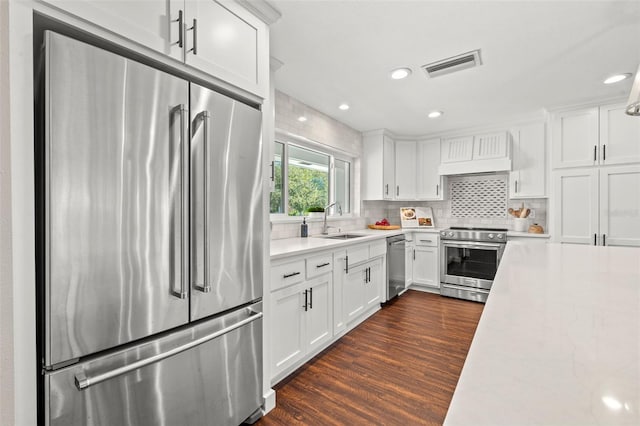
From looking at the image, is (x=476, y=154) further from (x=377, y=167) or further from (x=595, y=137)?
(x=377, y=167)

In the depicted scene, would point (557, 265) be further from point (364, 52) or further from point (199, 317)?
point (364, 52)

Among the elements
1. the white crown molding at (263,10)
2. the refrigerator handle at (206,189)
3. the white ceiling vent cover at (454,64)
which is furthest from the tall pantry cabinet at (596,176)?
the refrigerator handle at (206,189)

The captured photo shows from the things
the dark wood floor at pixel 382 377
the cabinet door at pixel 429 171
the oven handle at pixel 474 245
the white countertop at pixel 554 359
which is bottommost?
the dark wood floor at pixel 382 377

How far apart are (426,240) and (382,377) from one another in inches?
97.3

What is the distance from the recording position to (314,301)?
2.25 meters

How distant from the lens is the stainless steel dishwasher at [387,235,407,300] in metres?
3.55

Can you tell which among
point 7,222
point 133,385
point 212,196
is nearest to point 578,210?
point 212,196

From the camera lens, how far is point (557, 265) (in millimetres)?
1297

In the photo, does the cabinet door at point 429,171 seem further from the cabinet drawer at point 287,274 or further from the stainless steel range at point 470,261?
the cabinet drawer at point 287,274

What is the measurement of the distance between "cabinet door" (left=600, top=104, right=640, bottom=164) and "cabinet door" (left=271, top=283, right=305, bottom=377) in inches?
138

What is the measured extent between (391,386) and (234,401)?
40.8 inches

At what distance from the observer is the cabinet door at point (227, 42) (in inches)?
51.2

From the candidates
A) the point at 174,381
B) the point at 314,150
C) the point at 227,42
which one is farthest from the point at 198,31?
the point at 314,150

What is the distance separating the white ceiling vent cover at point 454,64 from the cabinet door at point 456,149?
1.99 m
